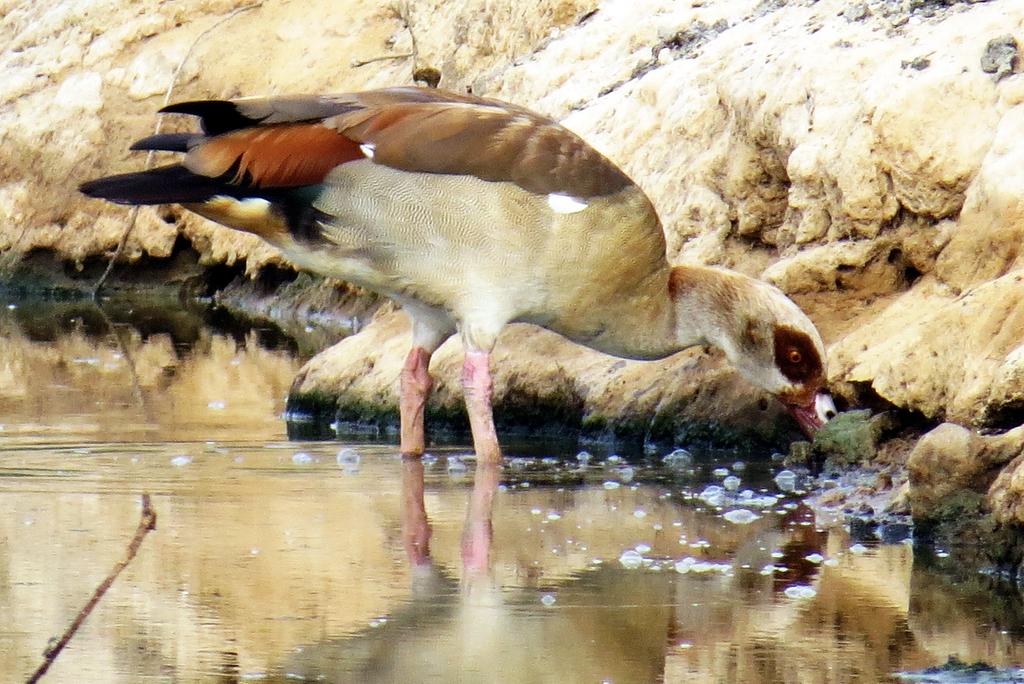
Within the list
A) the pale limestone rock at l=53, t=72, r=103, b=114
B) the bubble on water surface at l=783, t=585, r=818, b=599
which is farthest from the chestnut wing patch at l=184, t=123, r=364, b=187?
the pale limestone rock at l=53, t=72, r=103, b=114

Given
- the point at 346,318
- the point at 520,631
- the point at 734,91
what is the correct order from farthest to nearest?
the point at 346,318 → the point at 734,91 → the point at 520,631

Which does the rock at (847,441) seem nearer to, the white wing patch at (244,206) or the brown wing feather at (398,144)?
the brown wing feather at (398,144)

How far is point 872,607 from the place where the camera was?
5973 millimetres

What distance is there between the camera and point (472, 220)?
8508 millimetres

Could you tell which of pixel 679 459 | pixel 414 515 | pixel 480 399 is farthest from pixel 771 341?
pixel 414 515

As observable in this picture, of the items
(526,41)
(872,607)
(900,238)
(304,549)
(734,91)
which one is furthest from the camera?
(526,41)

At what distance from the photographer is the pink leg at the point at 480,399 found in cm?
886

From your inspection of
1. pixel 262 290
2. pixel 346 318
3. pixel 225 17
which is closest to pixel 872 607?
pixel 346 318

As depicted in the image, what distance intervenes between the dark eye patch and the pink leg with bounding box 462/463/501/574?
1.42 metres

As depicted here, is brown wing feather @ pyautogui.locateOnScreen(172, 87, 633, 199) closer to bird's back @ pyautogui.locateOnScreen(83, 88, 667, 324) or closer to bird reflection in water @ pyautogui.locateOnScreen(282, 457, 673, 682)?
bird's back @ pyautogui.locateOnScreen(83, 88, 667, 324)

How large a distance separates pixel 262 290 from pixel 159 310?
103 cm

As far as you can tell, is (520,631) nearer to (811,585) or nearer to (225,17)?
(811,585)

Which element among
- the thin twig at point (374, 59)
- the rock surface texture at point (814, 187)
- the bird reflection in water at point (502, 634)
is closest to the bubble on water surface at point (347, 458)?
the rock surface texture at point (814, 187)

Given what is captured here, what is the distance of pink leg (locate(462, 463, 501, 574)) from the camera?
6.61m
